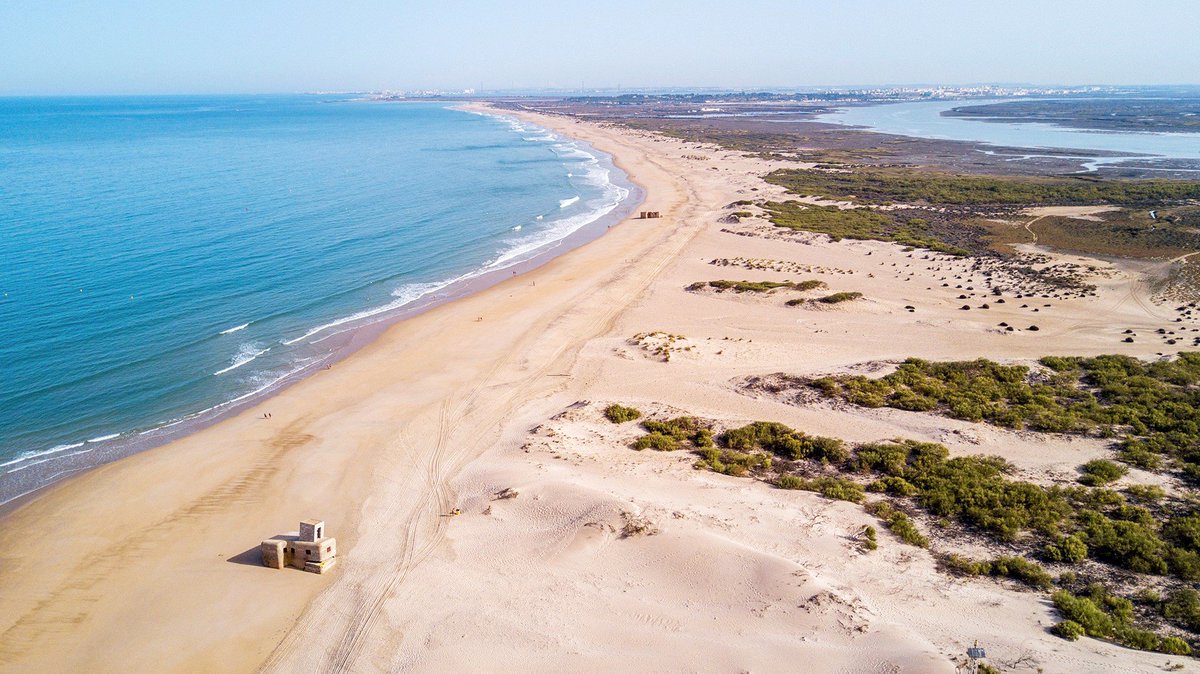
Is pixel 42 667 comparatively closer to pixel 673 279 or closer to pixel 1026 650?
pixel 1026 650

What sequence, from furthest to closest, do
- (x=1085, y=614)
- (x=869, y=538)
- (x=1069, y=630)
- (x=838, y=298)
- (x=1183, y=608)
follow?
(x=838, y=298) → (x=869, y=538) → (x=1183, y=608) → (x=1085, y=614) → (x=1069, y=630)

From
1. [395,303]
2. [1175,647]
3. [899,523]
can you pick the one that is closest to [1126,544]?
[1175,647]

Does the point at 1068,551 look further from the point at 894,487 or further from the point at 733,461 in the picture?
the point at 733,461

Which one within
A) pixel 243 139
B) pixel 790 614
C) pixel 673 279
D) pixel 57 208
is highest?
pixel 243 139

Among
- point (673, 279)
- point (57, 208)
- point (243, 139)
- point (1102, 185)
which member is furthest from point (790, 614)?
point (243, 139)

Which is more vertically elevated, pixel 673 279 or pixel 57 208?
pixel 57 208

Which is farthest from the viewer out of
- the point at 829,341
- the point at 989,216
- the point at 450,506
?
the point at 989,216

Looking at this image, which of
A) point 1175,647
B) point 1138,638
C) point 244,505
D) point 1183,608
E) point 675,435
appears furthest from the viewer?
point 675,435

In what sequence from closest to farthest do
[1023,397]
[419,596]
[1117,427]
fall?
[419,596]
[1117,427]
[1023,397]
